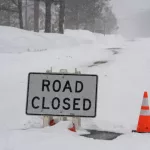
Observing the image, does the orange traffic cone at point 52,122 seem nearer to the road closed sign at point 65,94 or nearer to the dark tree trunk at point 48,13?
the road closed sign at point 65,94

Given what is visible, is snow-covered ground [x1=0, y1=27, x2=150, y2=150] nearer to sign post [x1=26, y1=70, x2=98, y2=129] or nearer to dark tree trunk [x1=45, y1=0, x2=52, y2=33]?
sign post [x1=26, y1=70, x2=98, y2=129]

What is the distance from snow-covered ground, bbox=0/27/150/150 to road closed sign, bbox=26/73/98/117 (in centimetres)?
33

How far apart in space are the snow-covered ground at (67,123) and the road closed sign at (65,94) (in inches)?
13.1

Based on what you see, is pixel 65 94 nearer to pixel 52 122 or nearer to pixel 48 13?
pixel 52 122

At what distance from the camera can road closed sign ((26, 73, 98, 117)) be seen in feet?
15.5

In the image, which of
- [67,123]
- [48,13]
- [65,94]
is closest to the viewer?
[65,94]

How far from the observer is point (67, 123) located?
520 cm

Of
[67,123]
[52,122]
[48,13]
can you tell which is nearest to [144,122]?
[67,123]

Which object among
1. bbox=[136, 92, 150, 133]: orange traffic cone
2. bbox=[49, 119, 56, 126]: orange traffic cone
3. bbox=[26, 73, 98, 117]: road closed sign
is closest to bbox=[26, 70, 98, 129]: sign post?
bbox=[26, 73, 98, 117]: road closed sign

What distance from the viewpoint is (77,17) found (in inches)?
1594

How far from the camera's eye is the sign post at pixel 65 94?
4.72m

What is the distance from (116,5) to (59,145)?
149528 millimetres

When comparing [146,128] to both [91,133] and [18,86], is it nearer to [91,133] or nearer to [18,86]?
[91,133]

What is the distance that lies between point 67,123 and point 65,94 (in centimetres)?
66
